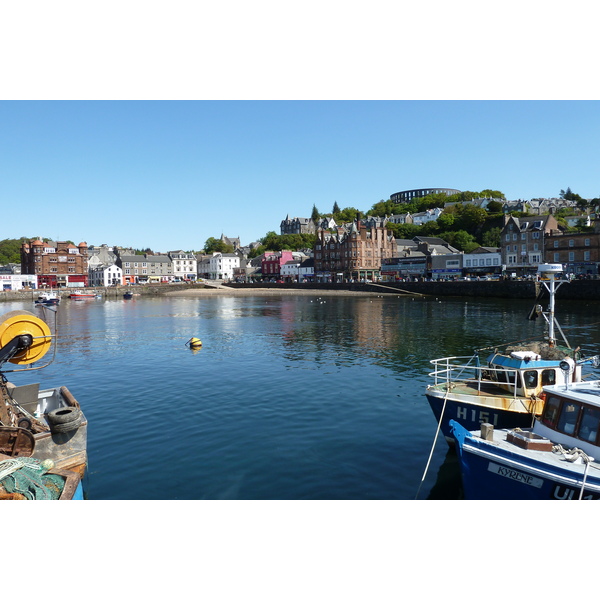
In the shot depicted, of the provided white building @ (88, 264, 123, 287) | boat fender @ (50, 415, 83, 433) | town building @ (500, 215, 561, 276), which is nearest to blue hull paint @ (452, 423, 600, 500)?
boat fender @ (50, 415, 83, 433)

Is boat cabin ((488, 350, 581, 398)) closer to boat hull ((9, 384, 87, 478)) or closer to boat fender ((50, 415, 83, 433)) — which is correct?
boat hull ((9, 384, 87, 478))

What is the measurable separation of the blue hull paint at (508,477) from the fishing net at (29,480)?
10319 millimetres

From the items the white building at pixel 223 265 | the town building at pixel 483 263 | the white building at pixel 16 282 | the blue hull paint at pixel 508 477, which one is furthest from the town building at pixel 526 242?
the white building at pixel 16 282

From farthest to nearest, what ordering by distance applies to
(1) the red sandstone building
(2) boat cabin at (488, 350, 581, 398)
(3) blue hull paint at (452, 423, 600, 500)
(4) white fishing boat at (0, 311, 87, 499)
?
(1) the red sandstone building, (2) boat cabin at (488, 350, 581, 398), (4) white fishing boat at (0, 311, 87, 499), (3) blue hull paint at (452, 423, 600, 500)

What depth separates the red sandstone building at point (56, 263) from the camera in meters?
150

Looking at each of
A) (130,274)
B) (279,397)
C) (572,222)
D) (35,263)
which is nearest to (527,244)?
(572,222)

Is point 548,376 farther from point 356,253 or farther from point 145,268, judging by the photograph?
point 145,268

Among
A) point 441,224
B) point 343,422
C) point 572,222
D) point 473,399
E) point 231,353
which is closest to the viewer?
point 473,399

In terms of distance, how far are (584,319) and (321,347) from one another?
3330 centimetres

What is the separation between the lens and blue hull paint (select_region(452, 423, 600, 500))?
10.6m

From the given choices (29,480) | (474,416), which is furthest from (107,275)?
(474,416)

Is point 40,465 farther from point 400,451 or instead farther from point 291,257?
point 291,257

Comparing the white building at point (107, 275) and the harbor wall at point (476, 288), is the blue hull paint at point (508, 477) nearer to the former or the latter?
the harbor wall at point (476, 288)

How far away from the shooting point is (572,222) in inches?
5546
